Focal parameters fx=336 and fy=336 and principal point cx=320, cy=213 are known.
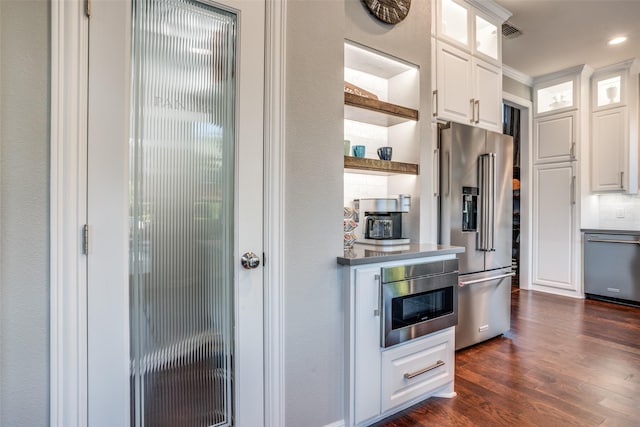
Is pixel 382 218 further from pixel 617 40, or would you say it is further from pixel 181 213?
pixel 617 40

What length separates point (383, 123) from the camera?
253 cm

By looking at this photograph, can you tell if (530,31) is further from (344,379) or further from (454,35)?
(344,379)

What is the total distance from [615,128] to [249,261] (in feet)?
A: 18.4

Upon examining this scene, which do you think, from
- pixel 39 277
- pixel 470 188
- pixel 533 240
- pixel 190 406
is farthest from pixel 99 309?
pixel 533 240

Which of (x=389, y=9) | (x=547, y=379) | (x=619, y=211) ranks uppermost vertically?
(x=389, y=9)

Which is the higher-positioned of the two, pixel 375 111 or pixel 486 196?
pixel 375 111

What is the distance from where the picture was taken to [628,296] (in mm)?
4410

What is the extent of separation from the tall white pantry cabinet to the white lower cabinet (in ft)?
13.6

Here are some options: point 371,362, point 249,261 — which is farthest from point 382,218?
point 249,261

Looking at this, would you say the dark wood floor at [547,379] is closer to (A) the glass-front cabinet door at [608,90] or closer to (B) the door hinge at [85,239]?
(B) the door hinge at [85,239]

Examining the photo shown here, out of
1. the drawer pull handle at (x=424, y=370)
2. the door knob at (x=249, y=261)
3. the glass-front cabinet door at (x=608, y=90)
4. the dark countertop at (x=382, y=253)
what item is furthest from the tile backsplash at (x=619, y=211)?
the door knob at (x=249, y=261)

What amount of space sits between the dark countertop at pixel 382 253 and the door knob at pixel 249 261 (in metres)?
0.46

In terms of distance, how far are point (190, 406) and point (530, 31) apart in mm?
4753

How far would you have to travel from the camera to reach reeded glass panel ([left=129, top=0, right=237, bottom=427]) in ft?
4.14
